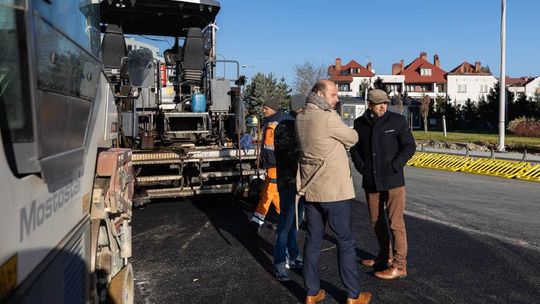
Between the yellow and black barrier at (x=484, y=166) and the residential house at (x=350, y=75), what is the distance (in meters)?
63.7

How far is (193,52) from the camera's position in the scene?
8656 millimetres

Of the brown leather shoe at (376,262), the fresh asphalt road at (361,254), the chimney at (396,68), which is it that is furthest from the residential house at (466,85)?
the brown leather shoe at (376,262)

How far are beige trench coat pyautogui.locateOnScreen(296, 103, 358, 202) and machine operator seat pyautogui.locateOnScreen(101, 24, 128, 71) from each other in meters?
4.49

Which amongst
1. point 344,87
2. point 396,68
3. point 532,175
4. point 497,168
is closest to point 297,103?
point 532,175

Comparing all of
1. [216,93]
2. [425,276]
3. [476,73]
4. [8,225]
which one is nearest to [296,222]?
[425,276]

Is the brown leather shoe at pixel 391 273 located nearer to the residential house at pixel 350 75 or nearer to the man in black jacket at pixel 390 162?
the man in black jacket at pixel 390 162

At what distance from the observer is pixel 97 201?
9.86 feet

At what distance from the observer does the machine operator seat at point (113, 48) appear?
7.71 meters

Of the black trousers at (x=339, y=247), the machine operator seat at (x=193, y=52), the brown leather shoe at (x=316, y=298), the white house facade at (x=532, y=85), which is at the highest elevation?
the white house facade at (x=532, y=85)

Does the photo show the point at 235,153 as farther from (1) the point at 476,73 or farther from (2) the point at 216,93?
(1) the point at 476,73

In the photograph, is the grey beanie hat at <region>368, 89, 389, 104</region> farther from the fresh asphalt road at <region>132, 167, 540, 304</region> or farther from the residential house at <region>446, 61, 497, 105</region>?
the residential house at <region>446, 61, 497, 105</region>

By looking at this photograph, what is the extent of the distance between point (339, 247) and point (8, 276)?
120 inches

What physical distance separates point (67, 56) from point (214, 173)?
599cm

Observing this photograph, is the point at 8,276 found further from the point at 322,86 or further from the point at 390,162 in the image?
the point at 390,162
